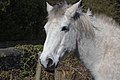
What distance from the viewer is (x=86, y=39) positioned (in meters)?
4.53

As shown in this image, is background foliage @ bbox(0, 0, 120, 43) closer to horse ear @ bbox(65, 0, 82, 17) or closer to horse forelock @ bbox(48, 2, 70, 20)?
horse forelock @ bbox(48, 2, 70, 20)

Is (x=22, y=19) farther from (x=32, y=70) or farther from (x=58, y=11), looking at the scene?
(x=58, y=11)

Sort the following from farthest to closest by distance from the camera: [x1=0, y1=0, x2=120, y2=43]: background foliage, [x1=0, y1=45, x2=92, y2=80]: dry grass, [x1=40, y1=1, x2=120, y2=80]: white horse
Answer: [x1=0, y1=0, x2=120, y2=43]: background foliage < [x1=0, y1=45, x2=92, y2=80]: dry grass < [x1=40, y1=1, x2=120, y2=80]: white horse

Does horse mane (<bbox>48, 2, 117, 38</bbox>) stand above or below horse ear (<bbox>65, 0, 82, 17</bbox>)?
below

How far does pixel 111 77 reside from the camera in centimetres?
432

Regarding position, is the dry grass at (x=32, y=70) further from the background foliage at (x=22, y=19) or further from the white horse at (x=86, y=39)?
the background foliage at (x=22, y=19)

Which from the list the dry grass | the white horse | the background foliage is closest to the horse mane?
the white horse

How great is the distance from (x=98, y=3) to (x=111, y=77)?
7424 millimetres

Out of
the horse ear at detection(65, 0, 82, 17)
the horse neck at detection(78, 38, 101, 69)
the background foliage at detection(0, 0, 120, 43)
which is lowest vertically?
the background foliage at detection(0, 0, 120, 43)

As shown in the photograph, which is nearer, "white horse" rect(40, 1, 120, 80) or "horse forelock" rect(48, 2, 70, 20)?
"white horse" rect(40, 1, 120, 80)

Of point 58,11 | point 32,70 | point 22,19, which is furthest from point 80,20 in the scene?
point 22,19

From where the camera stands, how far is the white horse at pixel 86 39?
4.31 meters

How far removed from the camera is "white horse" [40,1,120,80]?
4312 mm

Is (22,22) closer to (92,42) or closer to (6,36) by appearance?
(6,36)
